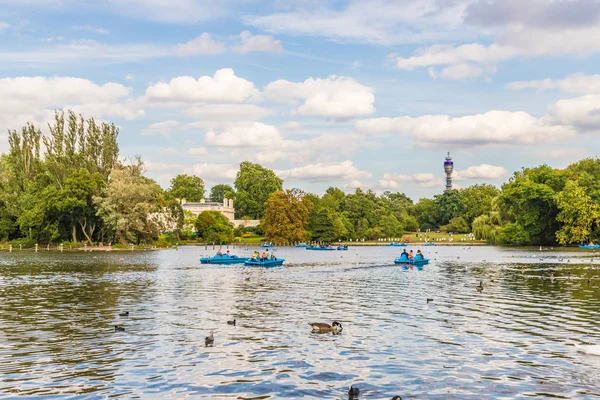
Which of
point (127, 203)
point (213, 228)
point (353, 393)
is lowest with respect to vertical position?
point (353, 393)

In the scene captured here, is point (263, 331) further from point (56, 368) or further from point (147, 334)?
point (56, 368)

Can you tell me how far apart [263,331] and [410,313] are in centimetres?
756

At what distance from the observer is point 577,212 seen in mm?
110125

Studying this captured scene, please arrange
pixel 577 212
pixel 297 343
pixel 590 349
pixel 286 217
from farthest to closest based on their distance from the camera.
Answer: pixel 286 217
pixel 577 212
pixel 297 343
pixel 590 349

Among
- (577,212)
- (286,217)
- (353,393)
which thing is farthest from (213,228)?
(353,393)

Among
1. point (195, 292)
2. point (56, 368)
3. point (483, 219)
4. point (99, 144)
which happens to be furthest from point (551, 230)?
point (56, 368)

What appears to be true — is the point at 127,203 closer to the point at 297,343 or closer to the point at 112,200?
the point at 112,200

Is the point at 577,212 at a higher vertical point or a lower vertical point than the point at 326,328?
higher

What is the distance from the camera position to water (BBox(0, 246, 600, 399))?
47.6 ft

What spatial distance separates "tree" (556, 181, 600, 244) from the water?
262ft

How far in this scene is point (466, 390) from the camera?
14219 millimetres

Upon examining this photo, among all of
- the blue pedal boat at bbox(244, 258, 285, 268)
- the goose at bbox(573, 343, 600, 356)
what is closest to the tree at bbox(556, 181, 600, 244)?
the blue pedal boat at bbox(244, 258, 285, 268)

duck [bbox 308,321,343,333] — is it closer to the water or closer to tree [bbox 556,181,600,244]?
the water

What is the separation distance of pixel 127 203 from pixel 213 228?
2083 inches
